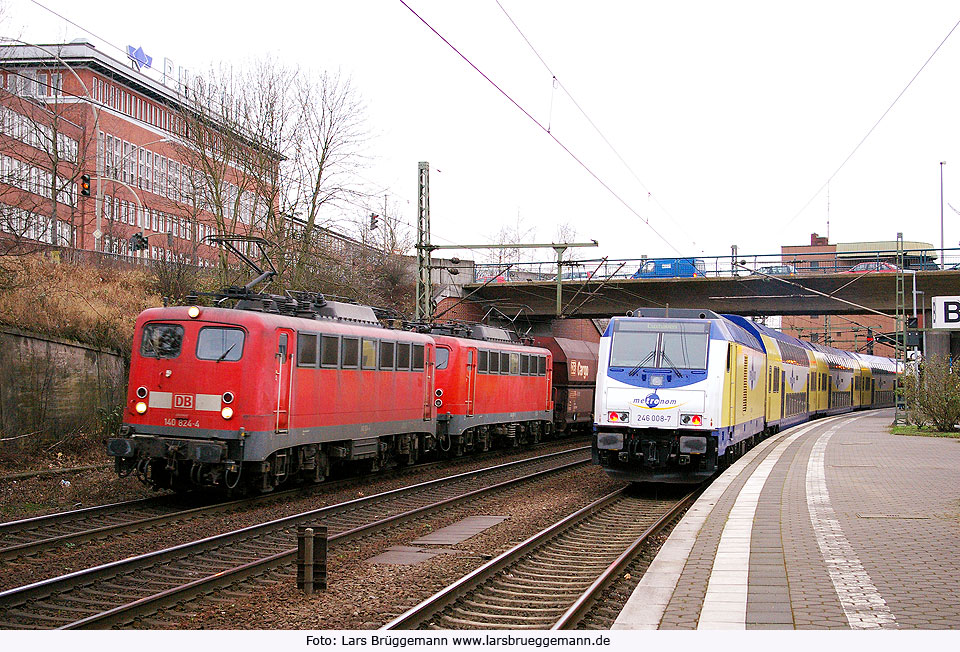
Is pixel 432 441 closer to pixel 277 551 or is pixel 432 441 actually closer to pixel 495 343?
pixel 495 343

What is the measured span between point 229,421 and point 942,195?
44.0m

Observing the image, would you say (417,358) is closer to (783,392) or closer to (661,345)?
(661,345)

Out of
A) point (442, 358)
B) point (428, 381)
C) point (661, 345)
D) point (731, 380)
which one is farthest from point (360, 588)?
point (442, 358)

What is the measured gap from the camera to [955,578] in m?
7.84

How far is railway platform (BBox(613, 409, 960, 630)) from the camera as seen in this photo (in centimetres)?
667

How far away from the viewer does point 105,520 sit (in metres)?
12.4

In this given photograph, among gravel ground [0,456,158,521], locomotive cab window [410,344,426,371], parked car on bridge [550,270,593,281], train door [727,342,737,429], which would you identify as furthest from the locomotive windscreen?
parked car on bridge [550,270,593,281]

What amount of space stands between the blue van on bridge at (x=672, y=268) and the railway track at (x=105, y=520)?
1071 inches

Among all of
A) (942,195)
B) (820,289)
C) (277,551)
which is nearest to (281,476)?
(277,551)

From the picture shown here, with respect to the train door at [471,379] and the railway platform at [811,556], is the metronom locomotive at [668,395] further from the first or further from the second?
the train door at [471,379]

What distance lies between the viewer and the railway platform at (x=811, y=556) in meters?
6.67

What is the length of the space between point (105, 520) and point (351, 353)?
18.6 feet

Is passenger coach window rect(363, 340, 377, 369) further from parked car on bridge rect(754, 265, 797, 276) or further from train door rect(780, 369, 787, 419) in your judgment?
parked car on bridge rect(754, 265, 797, 276)
